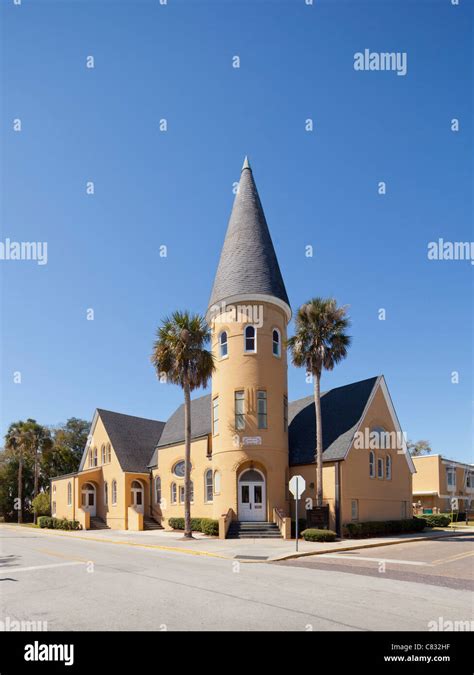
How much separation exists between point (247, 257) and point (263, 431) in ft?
32.2

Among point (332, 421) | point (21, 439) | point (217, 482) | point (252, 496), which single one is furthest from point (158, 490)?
point (21, 439)

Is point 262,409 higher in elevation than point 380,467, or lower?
higher

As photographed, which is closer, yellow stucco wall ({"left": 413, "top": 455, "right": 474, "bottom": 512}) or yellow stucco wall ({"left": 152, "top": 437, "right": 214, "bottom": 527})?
yellow stucco wall ({"left": 152, "top": 437, "right": 214, "bottom": 527})

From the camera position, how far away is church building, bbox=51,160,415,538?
2916 centimetres

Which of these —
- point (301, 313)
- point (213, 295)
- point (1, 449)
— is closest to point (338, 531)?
point (301, 313)

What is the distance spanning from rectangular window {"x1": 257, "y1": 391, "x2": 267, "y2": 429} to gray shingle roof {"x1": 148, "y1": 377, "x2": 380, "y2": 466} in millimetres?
3443

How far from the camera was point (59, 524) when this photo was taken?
1601 inches

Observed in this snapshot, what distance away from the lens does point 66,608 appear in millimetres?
9859

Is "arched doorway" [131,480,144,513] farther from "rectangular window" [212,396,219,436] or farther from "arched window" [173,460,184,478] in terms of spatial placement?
"rectangular window" [212,396,219,436]

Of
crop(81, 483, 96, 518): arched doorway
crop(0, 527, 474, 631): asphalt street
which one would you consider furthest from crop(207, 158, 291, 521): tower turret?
crop(81, 483, 96, 518): arched doorway

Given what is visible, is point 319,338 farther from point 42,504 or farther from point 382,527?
point 42,504

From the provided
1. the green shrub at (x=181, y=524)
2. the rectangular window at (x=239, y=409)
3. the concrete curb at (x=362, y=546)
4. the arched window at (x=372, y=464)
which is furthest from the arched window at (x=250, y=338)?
the concrete curb at (x=362, y=546)
